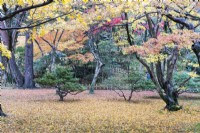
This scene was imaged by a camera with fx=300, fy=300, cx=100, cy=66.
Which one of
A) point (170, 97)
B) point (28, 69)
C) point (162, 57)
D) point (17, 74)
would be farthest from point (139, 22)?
point (17, 74)

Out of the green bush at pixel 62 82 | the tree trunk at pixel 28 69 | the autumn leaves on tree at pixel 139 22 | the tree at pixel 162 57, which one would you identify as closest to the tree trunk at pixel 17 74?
the tree trunk at pixel 28 69

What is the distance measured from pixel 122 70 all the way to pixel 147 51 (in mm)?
16262

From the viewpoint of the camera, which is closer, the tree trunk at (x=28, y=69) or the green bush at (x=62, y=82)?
the green bush at (x=62, y=82)

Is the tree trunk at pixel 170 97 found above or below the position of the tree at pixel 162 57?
below

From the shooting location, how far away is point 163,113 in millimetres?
10750

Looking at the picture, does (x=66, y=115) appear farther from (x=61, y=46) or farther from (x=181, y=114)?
(x=61, y=46)

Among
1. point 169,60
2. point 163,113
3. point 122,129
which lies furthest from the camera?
point 169,60

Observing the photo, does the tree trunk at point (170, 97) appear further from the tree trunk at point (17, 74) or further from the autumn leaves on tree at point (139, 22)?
the tree trunk at point (17, 74)

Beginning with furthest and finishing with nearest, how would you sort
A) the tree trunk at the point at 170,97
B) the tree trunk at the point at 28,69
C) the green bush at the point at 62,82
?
1. the tree trunk at the point at 28,69
2. the green bush at the point at 62,82
3. the tree trunk at the point at 170,97

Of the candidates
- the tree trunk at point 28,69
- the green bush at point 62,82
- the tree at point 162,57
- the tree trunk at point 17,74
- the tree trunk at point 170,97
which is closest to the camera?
the tree at point 162,57

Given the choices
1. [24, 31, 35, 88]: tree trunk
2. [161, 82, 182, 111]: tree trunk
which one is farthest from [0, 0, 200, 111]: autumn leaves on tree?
[24, 31, 35, 88]: tree trunk

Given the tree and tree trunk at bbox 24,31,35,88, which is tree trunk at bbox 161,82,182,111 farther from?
tree trunk at bbox 24,31,35,88

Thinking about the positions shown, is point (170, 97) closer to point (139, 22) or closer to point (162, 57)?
point (162, 57)

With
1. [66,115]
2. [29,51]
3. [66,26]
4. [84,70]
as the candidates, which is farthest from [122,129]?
[84,70]
